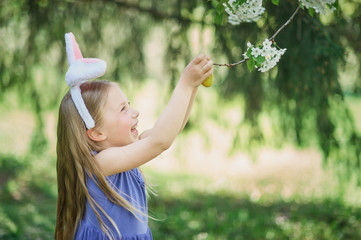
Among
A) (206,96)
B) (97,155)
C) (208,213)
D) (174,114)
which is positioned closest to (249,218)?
(208,213)

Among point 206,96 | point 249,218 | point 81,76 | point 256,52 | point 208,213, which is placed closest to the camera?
point 256,52

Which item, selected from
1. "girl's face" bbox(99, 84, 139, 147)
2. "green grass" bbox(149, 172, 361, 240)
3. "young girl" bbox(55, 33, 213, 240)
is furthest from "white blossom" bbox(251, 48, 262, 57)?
"green grass" bbox(149, 172, 361, 240)

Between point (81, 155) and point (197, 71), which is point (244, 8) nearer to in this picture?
point (197, 71)

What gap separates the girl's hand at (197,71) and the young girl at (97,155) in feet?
0.56

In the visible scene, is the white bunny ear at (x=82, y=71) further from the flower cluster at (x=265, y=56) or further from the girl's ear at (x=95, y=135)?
the flower cluster at (x=265, y=56)

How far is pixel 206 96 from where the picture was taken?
516 cm

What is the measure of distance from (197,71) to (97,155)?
1.91ft

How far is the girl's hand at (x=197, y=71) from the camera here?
1576mm

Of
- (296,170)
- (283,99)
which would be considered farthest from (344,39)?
(296,170)

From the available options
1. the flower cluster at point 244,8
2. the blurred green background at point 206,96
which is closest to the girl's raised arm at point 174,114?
the flower cluster at point 244,8

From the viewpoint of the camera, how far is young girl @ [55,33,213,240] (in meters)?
1.74

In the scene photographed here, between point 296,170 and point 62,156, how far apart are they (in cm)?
612

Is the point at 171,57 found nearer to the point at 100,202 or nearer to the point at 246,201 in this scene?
the point at 246,201

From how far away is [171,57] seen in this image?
4.34 metres
